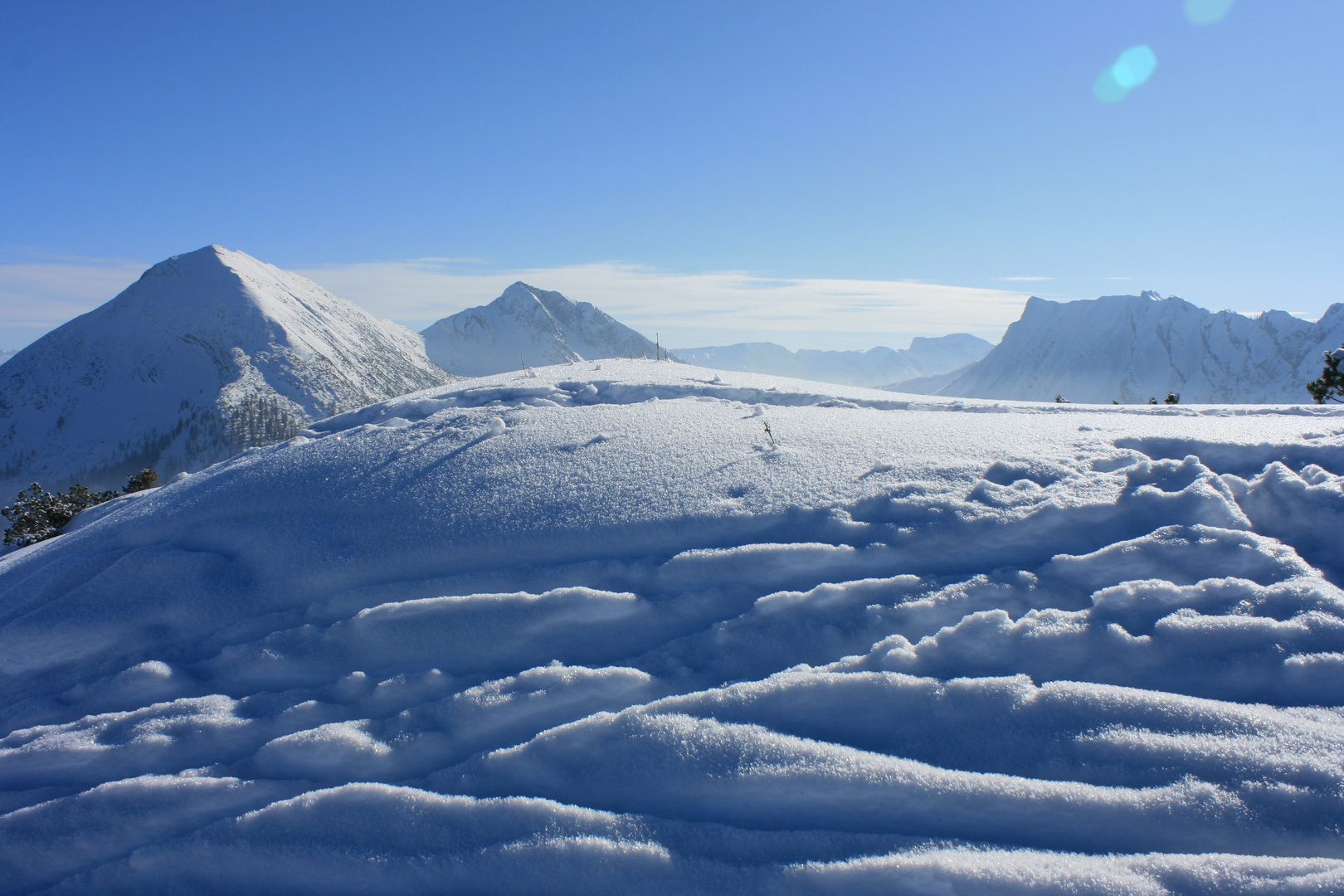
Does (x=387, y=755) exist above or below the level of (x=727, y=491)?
below

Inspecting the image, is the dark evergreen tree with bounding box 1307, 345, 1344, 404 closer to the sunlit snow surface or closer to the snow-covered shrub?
the sunlit snow surface

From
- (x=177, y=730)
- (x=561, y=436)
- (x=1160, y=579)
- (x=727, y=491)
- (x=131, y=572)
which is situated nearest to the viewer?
(x=177, y=730)

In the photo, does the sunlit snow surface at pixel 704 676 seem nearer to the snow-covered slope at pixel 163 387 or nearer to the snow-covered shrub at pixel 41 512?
the snow-covered shrub at pixel 41 512

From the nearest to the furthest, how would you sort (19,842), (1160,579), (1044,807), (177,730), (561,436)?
(1044,807) → (19,842) → (177,730) → (1160,579) → (561,436)

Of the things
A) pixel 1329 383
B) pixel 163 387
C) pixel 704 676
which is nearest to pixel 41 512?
pixel 704 676

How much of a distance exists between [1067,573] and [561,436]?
514cm

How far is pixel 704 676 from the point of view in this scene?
3.90 m

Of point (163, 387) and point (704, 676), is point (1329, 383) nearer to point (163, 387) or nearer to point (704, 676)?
point (704, 676)

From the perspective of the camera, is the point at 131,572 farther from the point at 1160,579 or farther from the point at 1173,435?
the point at 1173,435

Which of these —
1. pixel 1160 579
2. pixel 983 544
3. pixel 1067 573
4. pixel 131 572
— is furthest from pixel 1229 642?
pixel 131 572

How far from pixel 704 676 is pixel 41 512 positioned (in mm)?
50387

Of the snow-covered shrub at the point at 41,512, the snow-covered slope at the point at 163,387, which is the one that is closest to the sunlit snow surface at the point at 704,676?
the snow-covered shrub at the point at 41,512

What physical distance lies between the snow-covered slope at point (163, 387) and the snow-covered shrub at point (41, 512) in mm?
107315

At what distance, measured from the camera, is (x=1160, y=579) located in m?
4.31
